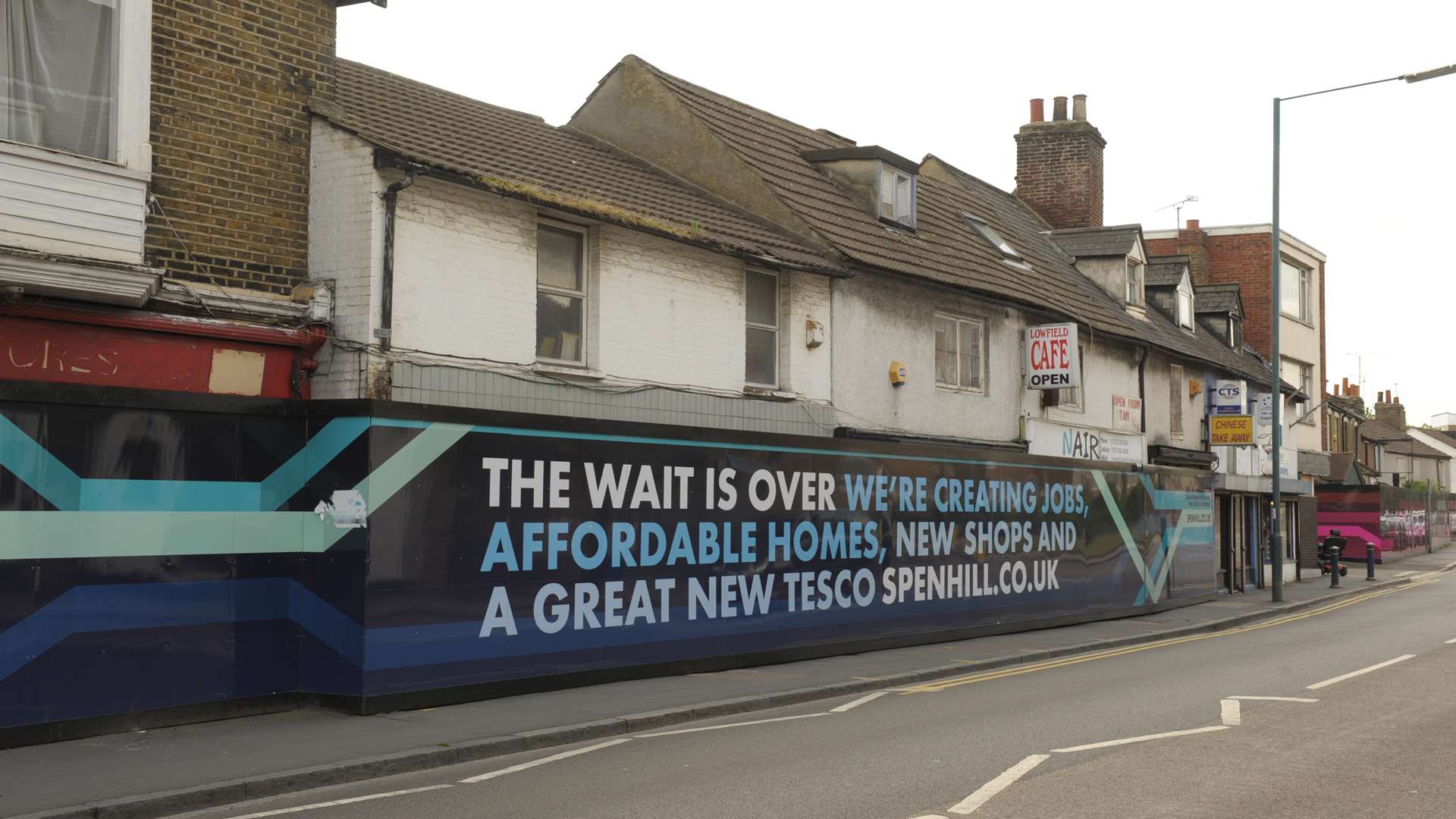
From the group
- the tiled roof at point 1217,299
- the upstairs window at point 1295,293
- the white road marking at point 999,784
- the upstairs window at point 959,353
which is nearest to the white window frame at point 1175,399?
the tiled roof at point 1217,299

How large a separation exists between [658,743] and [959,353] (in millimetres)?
13002

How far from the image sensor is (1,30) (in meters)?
10.7

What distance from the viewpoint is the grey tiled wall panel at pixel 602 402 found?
42.3 ft

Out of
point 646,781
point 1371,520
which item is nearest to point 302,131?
point 646,781

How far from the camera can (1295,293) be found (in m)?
46.8

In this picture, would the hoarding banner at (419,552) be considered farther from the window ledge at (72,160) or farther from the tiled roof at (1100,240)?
the tiled roof at (1100,240)

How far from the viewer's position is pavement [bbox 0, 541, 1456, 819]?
7.97 m

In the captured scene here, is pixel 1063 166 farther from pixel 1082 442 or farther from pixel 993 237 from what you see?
pixel 1082 442

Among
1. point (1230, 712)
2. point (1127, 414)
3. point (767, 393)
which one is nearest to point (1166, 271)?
point (1127, 414)

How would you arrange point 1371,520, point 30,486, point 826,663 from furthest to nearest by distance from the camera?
point 1371,520 → point 826,663 → point 30,486

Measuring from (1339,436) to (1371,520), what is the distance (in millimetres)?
11040

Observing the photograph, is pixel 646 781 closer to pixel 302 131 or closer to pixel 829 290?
pixel 302 131

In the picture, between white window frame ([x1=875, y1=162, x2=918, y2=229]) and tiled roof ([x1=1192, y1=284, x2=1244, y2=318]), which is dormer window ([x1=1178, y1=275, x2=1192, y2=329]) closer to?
tiled roof ([x1=1192, y1=284, x2=1244, y2=318])

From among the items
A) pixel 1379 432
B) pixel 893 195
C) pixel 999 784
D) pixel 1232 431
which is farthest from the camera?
pixel 1379 432
